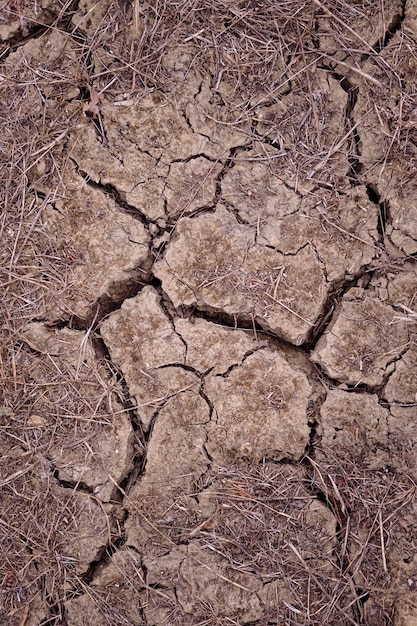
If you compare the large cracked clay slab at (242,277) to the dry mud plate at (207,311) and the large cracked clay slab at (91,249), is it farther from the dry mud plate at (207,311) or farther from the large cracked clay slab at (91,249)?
the large cracked clay slab at (91,249)

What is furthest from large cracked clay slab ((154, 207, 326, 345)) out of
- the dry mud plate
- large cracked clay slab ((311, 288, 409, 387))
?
large cracked clay slab ((311, 288, 409, 387))

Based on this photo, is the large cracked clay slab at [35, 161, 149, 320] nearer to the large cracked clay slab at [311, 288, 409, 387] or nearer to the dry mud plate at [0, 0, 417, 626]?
the dry mud plate at [0, 0, 417, 626]

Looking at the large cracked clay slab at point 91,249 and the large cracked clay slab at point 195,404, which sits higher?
the large cracked clay slab at point 91,249

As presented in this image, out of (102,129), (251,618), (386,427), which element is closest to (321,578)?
(251,618)

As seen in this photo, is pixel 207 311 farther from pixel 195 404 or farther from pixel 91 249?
pixel 91 249

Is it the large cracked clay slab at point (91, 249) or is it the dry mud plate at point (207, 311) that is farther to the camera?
the large cracked clay slab at point (91, 249)

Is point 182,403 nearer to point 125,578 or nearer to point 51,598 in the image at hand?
point 125,578

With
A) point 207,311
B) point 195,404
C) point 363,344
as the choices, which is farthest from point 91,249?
point 363,344

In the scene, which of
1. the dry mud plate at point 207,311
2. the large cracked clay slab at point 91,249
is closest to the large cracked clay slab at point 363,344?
the dry mud plate at point 207,311
